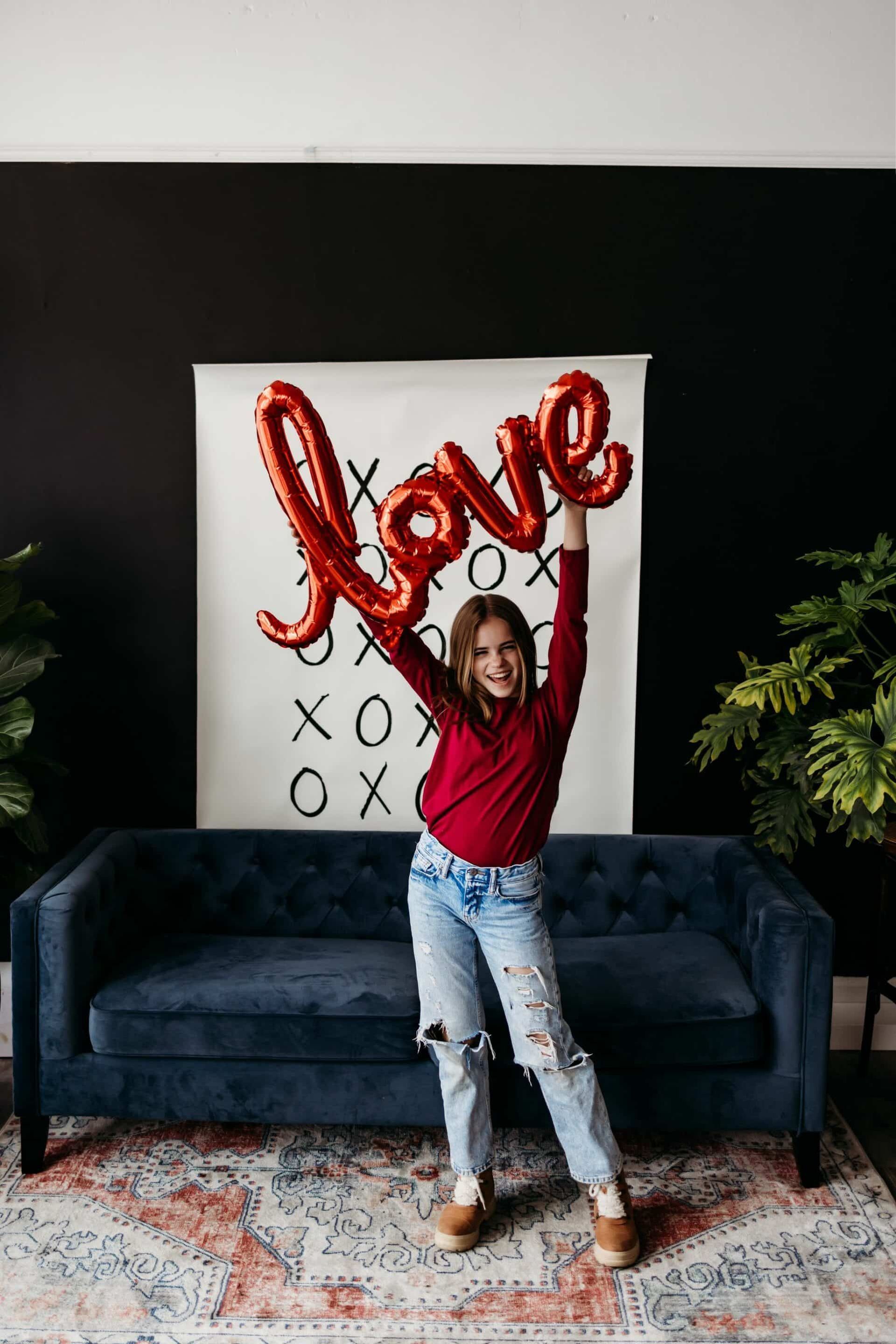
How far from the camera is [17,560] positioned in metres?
2.93

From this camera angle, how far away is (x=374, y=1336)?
2.07 metres

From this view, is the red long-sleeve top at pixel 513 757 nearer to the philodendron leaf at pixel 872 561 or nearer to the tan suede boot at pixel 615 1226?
the tan suede boot at pixel 615 1226

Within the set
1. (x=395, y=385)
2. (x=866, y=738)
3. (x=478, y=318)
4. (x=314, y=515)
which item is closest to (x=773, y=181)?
(x=478, y=318)

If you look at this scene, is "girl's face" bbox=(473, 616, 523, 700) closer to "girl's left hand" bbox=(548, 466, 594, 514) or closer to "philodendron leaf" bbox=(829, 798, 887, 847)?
"girl's left hand" bbox=(548, 466, 594, 514)

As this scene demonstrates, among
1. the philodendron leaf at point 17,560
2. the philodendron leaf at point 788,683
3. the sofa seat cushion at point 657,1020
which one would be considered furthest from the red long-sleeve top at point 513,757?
the philodendron leaf at point 17,560

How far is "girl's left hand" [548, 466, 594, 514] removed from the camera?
217cm

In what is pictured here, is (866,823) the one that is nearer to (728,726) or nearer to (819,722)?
(819,722)

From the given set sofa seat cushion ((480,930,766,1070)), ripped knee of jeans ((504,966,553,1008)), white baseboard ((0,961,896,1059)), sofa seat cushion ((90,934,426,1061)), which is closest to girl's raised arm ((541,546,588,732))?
ripped knee of jeans ((504,966,553,1008))

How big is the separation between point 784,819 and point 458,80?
2502 mm

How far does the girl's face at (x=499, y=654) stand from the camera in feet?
7.32

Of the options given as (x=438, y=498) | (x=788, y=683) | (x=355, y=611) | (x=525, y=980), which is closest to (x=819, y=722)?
(x=788, y=683)

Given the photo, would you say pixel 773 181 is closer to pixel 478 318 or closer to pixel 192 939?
pixel 478 318

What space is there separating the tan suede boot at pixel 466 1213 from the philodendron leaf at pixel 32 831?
1.50 m

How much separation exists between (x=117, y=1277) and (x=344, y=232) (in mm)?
2988
